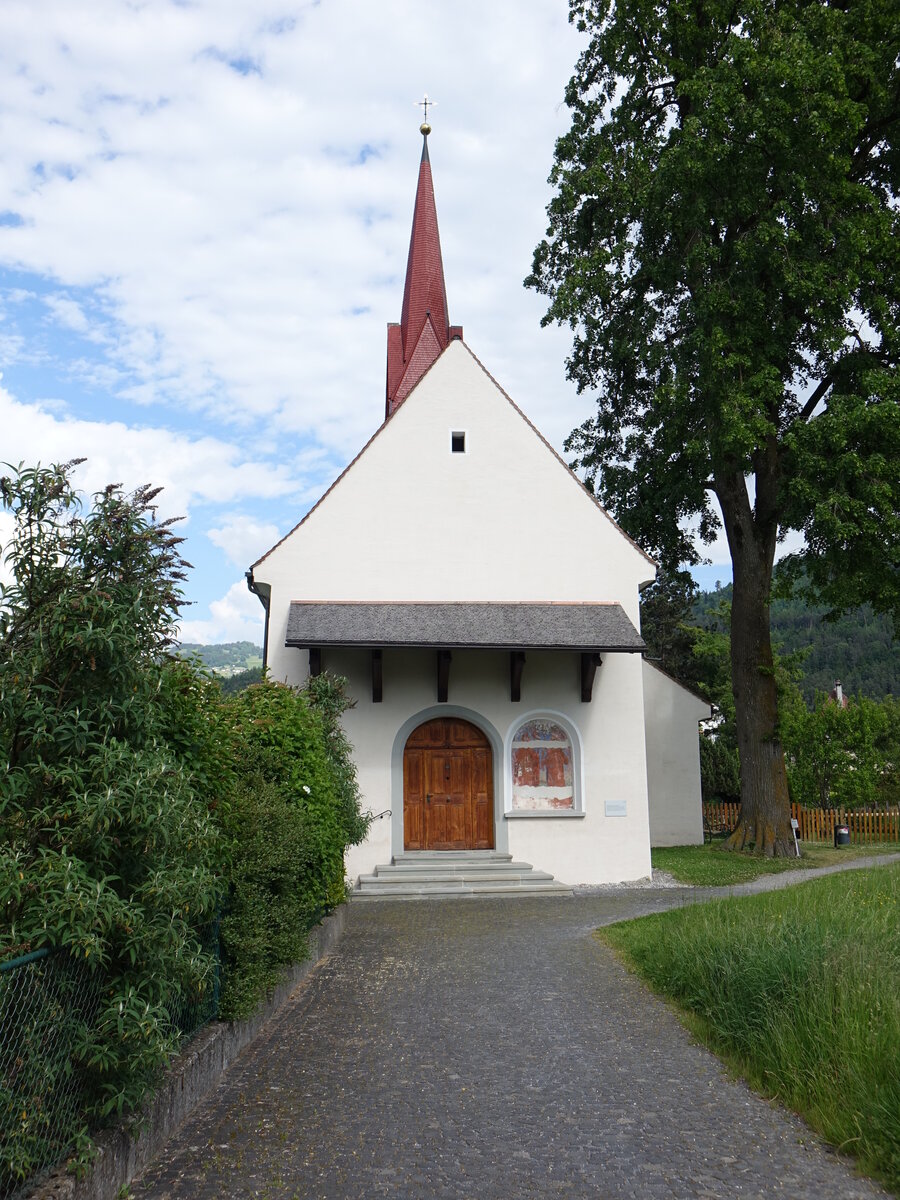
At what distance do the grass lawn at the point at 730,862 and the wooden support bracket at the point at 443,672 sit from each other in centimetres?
490

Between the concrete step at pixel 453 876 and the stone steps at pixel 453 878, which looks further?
the concrete step at pixel 453 876

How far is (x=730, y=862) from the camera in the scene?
1739 cm

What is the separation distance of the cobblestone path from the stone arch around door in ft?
24.1

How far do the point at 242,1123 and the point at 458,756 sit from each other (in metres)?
11.5

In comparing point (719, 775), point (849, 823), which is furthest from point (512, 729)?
point (719, 775)

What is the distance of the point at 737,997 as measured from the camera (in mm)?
6367

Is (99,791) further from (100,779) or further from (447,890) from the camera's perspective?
(447,890)

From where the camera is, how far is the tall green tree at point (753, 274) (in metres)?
16.1

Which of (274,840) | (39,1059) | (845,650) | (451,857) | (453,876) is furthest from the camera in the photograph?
(845,650)

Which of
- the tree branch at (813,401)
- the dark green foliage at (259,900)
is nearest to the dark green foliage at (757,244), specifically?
the tree branch at (813,401)

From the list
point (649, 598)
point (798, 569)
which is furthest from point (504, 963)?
point (649, 598)

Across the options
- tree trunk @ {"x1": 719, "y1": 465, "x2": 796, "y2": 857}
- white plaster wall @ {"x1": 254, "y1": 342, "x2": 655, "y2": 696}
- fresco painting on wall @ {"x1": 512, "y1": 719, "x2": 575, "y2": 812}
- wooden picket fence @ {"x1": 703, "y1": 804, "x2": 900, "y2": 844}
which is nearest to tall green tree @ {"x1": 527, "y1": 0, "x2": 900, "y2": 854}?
tree trunk @ {"x1": 719, "y1": 465, "x2": 796, "y2": 857}

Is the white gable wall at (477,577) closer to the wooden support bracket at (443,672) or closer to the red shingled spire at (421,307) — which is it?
the wooden support bracket at (443,672)

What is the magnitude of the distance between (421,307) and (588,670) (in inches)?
468
